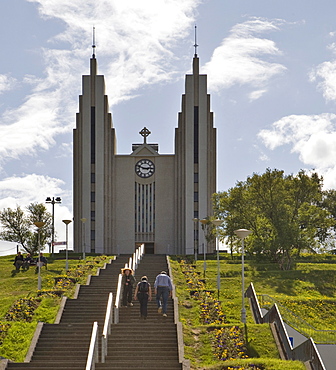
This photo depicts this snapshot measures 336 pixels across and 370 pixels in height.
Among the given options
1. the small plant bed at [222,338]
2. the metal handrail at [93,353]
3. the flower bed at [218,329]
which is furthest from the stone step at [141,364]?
the flower bed at [218,329]

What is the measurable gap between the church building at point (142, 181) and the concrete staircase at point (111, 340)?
36172 millimetres

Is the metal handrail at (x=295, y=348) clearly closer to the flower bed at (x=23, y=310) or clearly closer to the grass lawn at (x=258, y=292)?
the grass lawn at (x=258, y=292)

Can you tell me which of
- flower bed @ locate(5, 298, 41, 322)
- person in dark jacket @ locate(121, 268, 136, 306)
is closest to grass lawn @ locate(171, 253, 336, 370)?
person in dark jacket @ locate(121, 268, 136, 306)

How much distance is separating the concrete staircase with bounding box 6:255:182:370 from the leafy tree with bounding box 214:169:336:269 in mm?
18511

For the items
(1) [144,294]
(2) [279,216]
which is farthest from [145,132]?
(1) [144,294]

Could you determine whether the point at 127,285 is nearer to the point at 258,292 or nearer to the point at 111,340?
the point at 111,340

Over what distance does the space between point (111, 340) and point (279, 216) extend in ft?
80.7

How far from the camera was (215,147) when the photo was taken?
61156mm

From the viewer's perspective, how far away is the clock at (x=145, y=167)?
62.3 meters

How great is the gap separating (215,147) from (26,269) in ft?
91.0

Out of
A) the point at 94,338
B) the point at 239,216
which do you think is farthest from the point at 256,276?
the point at 94,338

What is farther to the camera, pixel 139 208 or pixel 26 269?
pixel 139 208

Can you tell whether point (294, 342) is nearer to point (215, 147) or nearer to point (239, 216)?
point (239, 216)

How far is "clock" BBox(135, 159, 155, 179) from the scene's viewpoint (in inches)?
2453
